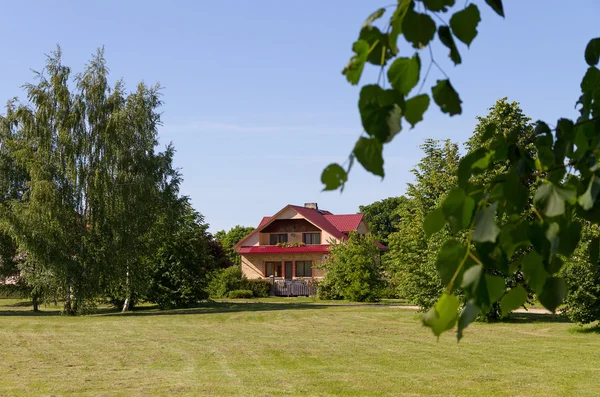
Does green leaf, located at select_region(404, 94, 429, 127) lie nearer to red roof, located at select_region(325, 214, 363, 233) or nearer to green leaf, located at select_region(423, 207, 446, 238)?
green leaf, located at select_region(423, 207, 446, 238)

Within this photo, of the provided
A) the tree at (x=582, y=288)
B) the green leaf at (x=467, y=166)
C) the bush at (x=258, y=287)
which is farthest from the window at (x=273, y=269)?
the green leaf at (x=467, y=166)

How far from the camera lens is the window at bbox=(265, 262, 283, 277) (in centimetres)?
5472

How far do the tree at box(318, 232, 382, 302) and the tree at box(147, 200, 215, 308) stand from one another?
8.60 metres

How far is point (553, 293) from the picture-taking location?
62.6 inches

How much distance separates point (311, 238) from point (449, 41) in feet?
174

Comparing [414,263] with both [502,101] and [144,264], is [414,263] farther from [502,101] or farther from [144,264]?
A: [144,264]

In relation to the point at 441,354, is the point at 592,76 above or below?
above

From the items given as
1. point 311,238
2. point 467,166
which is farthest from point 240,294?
point 467,166

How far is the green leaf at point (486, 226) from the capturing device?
136cm

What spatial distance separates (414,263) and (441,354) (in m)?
11.4

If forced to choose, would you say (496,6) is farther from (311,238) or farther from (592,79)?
(311,238)

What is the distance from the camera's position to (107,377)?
35.7 ft

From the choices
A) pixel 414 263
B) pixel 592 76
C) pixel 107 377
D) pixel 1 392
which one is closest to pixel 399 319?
pixel 414 263

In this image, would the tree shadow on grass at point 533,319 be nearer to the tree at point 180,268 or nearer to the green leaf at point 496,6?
the tree at point 180,268
